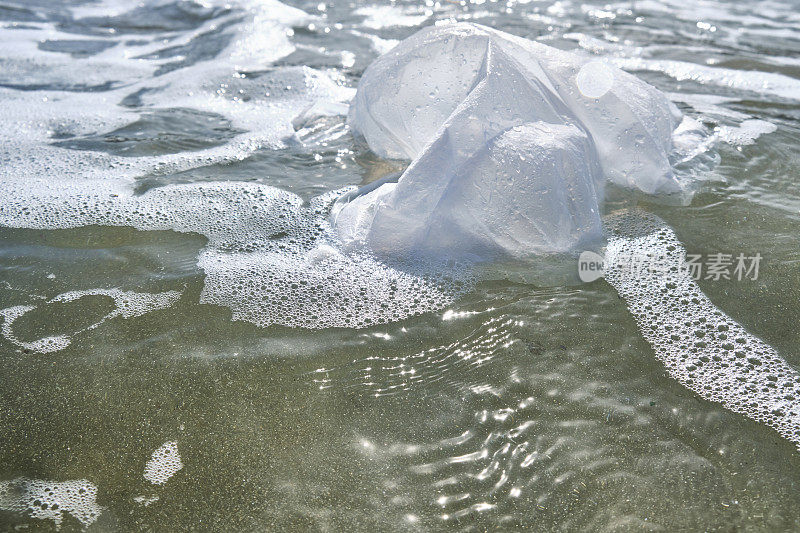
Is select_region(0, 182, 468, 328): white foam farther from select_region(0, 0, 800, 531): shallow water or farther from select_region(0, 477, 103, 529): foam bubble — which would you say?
select_region(0, 477, 103, 529): foam bubble

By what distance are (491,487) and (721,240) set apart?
5.53 feet

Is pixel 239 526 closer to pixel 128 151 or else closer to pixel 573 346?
pixel 573 346

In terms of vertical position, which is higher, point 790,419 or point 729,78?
point 729,78

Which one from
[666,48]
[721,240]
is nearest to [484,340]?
[721,240]

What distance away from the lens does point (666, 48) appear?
502 centimetres

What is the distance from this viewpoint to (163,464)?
1706 mm

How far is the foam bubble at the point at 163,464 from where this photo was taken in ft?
5.48

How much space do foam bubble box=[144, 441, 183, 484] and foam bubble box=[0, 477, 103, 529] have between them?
139 mm

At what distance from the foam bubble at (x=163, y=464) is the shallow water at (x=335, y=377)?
24 millimetres

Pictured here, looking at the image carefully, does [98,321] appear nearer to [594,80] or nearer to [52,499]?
[52,499]

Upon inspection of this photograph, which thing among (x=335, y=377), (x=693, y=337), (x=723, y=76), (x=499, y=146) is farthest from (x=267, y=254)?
(x=723, y=76)

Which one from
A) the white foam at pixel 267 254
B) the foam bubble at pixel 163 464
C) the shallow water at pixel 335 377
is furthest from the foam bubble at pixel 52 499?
the white foam at pixel 267 254

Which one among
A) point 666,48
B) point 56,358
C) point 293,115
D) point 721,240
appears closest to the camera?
point 56,358

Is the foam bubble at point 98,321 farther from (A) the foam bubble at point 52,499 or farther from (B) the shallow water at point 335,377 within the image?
(A) the foam bubble at point 52,499
